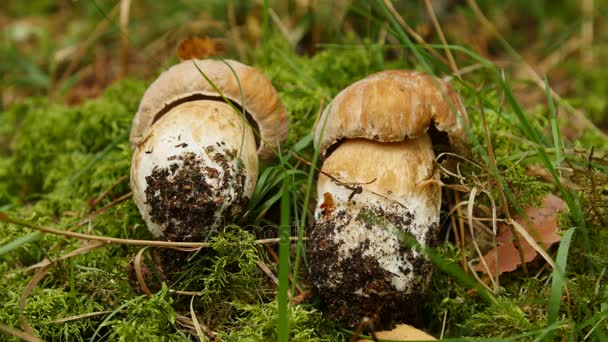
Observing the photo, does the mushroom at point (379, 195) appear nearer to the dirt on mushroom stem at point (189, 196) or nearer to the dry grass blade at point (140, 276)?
the dirt on mushroom stem at point (189, 196)

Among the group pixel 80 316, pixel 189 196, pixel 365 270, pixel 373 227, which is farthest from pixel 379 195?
pixel 80 316

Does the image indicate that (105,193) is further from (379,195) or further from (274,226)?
(379,195)

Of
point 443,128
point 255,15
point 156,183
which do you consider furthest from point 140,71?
point 443,128

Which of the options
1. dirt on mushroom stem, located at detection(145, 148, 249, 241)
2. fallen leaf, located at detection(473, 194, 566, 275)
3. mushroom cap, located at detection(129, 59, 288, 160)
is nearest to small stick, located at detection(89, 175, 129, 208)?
mushroom cap, located at detection(129, 59, 288, 160)

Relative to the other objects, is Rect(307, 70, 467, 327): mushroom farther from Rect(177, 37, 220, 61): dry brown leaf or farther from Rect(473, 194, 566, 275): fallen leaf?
Rect(177, 37, 220, 61): dry brown leaf

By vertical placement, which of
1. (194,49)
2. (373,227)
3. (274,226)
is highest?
(194,49)
